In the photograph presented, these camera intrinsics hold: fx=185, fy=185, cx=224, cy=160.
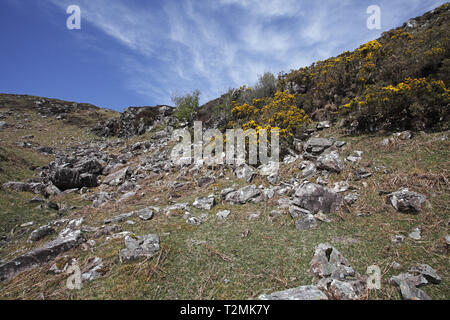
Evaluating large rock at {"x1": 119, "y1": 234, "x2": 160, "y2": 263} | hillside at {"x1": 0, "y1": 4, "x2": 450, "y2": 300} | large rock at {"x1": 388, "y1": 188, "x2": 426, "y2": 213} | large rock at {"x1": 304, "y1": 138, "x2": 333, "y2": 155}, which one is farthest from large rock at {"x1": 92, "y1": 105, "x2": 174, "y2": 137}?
large rock at {"x1": 388, "y1": 188, "x2": 426, "y2": 213}

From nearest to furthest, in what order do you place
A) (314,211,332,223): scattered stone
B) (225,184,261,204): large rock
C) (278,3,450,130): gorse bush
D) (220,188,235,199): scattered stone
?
1. (314,211,332,223): scattered stone
2. (225,184,261,204): large rock
3. (220,188,235,199): scattered stone
4. (278,3,450,130): gorse bush

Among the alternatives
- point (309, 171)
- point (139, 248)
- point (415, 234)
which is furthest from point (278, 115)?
point (139, 248)

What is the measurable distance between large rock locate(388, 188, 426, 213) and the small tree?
19.1 m

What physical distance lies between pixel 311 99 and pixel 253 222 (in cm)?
964

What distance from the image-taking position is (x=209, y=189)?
7.61 meters

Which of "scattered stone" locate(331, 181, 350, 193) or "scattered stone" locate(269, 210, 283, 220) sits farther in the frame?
"scattered stone" locate(331, 181, 350, 193)

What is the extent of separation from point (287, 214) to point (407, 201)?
107 inches

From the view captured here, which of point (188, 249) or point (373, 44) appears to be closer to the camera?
point (188, 249)

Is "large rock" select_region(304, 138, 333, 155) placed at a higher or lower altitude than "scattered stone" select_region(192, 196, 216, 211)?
higher

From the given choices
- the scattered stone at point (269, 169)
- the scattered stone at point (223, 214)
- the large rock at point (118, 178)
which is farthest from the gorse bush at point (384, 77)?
the large rock at point (118, 178)

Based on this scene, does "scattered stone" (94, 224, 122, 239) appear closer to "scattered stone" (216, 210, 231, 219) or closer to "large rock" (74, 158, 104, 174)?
"scattered stone" (216, 210, 231, 219)

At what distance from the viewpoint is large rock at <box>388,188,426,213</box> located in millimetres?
4230

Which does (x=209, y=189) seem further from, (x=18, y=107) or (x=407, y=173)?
(x=18, y=107)

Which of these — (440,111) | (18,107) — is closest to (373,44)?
(440,111)
